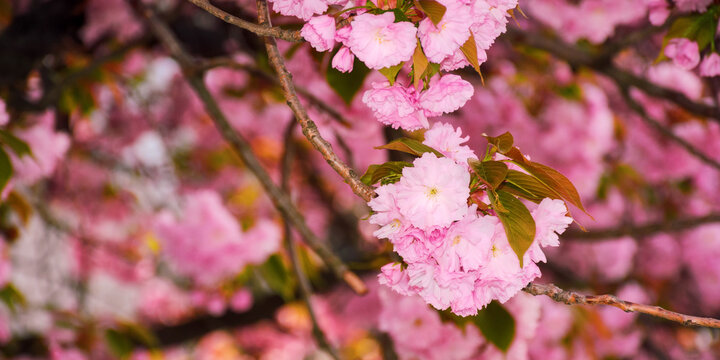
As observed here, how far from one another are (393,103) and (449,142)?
78 millimetres

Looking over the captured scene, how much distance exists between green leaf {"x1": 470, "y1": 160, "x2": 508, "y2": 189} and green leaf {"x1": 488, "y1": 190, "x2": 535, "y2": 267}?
0.01m

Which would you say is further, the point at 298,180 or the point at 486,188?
the point at 298,180

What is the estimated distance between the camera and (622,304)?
56 cm

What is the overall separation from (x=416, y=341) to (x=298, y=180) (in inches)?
75.4

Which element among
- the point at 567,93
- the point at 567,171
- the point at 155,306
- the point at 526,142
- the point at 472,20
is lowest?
the point at 155,306

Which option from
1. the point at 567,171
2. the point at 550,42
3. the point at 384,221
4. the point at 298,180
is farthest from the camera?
the point at 298,180

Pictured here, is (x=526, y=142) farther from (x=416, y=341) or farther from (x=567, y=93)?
(x=416, y=341)

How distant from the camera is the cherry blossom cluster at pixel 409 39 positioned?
59cm

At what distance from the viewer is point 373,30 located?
23.4 inches

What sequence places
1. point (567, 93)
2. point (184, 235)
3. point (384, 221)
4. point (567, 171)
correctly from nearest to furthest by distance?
1. point (384, 221)
2. point (184, 235)
3. point (567, 93)
4. point (567, 171)

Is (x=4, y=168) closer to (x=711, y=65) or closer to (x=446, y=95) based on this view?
(x=446, y=95)

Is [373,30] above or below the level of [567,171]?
above

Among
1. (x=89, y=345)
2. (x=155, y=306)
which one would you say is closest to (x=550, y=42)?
(x=89, y=345)

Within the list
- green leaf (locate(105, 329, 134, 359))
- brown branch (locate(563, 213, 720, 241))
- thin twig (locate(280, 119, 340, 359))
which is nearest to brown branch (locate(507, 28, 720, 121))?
brown branch (locate(563, 213, 720, 241))
